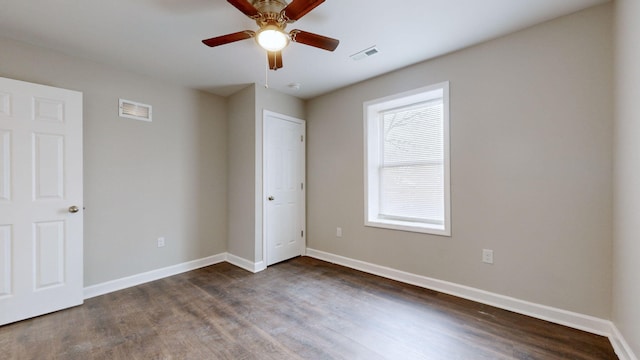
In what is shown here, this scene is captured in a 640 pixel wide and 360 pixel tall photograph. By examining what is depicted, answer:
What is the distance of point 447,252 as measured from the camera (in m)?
2.74

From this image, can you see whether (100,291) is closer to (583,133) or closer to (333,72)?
(333,72)

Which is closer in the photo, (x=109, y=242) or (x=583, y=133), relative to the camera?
(x=583, y=133)

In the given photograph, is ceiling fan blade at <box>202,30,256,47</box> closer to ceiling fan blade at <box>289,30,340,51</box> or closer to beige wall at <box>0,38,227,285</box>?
ceiling fan blade at <box>289,30,340,51</box>

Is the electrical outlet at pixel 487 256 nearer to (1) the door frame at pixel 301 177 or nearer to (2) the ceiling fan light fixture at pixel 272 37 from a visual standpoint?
(1) the door frame at pixel 301 177

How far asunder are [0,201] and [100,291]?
3.96ft

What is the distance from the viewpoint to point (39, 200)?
92.0 inches

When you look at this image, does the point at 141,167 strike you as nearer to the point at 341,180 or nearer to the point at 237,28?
the point at 237,28

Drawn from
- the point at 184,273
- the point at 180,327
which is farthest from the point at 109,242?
the point at 180,327

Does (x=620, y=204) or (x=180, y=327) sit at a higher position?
(x=620, y=204)

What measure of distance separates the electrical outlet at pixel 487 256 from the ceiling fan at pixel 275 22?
2.29 m

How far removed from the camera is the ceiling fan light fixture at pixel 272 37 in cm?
180

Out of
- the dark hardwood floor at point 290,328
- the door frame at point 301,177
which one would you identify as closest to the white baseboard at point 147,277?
the dark hardwood floor at point 290,328

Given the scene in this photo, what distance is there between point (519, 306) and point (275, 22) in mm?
3024

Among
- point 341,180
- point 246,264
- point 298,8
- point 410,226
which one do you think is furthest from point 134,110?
point 410,226
